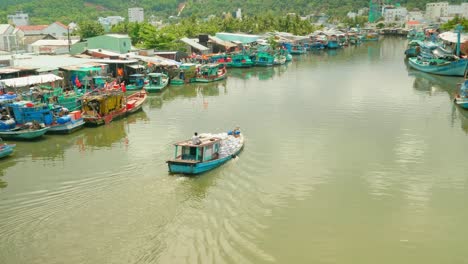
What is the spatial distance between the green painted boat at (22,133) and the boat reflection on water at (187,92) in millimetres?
6438

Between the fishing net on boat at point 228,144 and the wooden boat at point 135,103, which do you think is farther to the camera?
the wooden boat at point 135,103

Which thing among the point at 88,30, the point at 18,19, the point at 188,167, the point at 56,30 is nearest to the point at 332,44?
the point at 88,30

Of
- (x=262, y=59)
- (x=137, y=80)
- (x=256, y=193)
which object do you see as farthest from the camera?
(x=262, y=59)

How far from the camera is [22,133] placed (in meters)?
14.6

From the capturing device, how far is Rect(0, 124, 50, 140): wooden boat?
47.7ft

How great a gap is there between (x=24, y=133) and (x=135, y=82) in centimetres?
1031

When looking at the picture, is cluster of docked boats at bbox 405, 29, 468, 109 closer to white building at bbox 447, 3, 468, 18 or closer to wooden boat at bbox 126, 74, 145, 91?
wooden boat at bbox 126, 74, 145, 91

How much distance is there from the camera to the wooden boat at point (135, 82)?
23.9 m

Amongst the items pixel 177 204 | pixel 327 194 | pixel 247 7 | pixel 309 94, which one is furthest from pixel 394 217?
pixel 247 7

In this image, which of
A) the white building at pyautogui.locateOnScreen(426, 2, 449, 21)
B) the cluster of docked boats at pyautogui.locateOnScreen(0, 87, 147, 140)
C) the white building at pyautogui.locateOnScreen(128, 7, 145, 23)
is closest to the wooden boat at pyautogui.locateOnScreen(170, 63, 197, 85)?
the cluster of docked boats at pyautogui.locateOnScreen(0, 87, 147, 140)

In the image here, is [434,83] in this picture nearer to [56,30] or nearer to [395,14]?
[56,30]

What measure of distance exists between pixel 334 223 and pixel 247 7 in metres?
99.1

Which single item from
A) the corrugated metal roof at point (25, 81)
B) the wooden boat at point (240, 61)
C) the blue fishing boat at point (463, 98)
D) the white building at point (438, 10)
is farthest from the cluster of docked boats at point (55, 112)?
the white building at point (438, 10)

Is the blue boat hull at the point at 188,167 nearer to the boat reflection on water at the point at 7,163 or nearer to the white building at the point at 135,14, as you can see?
the boat reflection on water at the point at 7,163
